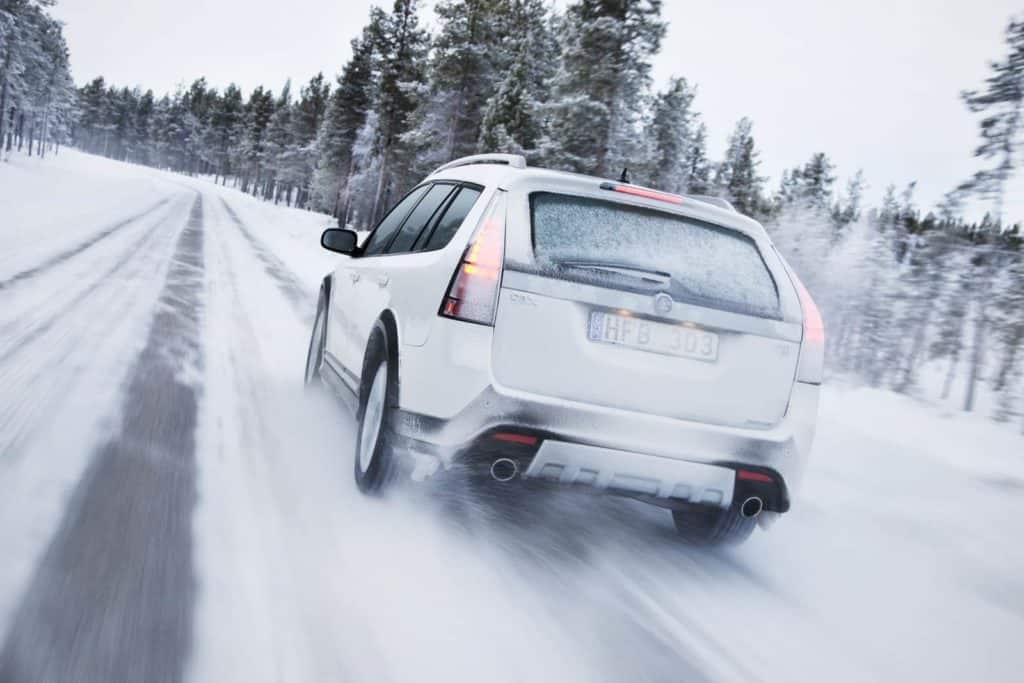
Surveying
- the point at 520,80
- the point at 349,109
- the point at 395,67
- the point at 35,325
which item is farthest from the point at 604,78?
the point at 349,109

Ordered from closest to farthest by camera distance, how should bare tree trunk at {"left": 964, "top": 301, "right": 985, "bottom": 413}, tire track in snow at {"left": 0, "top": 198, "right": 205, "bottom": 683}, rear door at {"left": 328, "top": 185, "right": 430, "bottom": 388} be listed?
tire track in snow at {"left": 0, "top": 198, "right": 205, "bottom": 683}
rear door at {"left": 328, "top": 185, "right": 430, "bottom": 388}
bare tree trunk at {"left": 964, "top": 301, "right": 985, "bottom": 413}

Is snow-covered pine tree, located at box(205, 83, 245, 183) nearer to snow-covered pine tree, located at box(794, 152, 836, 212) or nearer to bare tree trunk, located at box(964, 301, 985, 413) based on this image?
snow-covered pine tree, located at box(794, 152, 836, 212)

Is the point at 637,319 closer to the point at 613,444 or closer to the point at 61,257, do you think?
the point at 613,444

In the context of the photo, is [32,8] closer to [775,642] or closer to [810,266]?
[810,266]

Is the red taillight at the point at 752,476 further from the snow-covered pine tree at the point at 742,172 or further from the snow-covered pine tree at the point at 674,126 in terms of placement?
the snow-covered pine tree at the point at 742,172

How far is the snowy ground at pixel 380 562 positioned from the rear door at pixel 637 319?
2.75 feet

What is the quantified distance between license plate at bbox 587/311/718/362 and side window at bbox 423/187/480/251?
87cm

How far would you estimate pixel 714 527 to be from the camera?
3.87 metres

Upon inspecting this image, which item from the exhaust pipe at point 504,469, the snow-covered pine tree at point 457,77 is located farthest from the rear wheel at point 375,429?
the snow-covered pine tree at point 457,77

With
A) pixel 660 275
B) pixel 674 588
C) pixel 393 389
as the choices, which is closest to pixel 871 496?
pixel 674 588

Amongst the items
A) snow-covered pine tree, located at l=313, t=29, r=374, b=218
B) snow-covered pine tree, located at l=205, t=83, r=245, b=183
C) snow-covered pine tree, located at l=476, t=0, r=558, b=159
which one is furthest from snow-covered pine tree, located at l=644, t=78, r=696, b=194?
snow-covered pine tree, located at l=205, t=83, r=245, b=183

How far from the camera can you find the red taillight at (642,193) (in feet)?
11.3

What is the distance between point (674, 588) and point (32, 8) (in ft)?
199

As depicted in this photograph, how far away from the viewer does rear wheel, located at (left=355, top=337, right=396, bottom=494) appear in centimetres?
355
